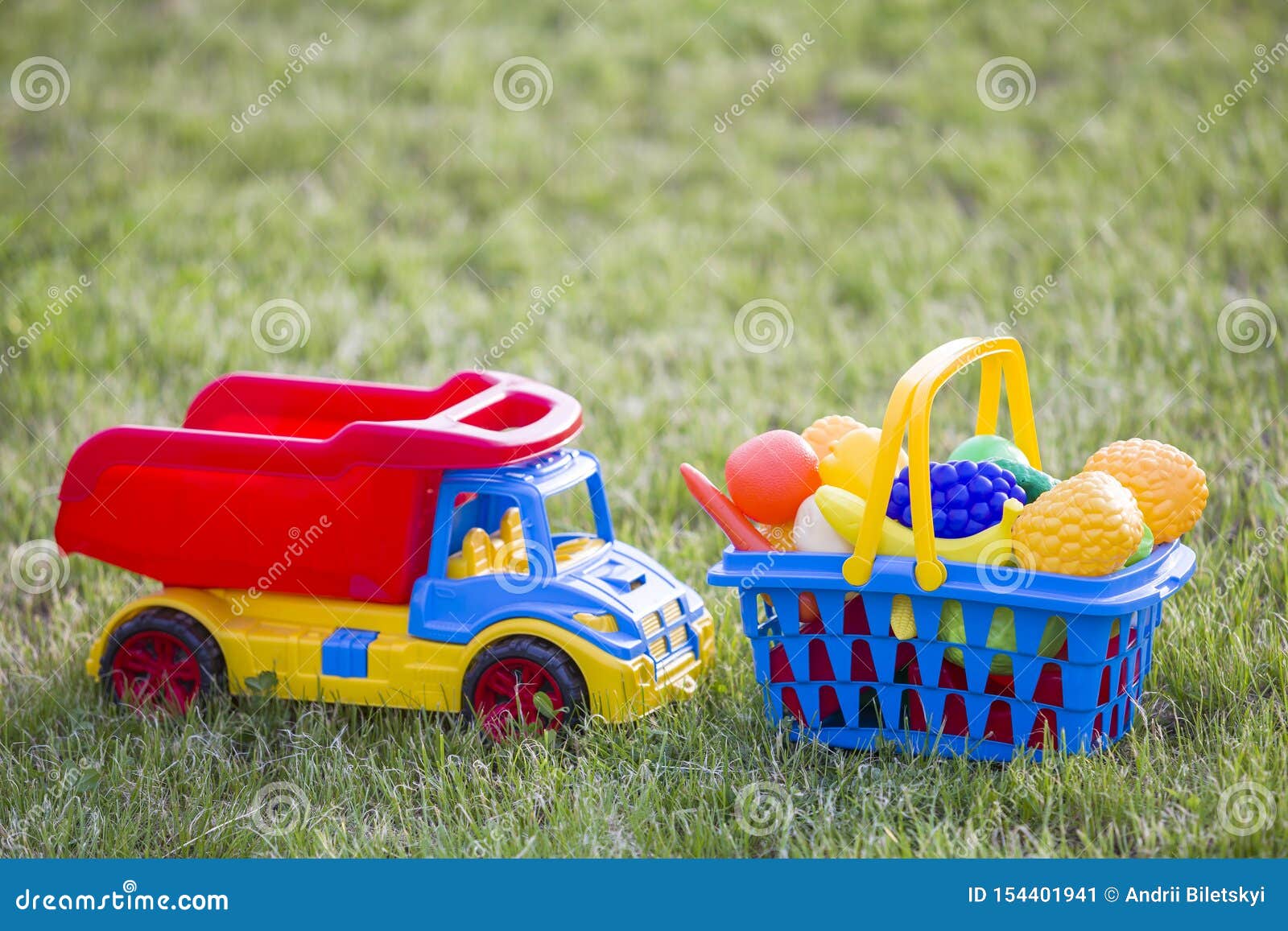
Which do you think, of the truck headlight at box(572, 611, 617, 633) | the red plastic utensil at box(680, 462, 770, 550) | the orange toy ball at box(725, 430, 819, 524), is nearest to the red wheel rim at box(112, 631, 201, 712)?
the truck headlight at box(572, 611, 617, 633)

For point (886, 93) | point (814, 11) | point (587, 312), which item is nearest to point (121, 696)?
point (587, 312)

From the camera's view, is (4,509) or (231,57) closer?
(4,509)

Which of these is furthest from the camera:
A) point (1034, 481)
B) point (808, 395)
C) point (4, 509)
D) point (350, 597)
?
point (808, 395)

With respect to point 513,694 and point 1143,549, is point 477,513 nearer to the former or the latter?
point 513,694

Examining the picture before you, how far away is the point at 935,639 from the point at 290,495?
4.99 ft

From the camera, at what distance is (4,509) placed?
4617 millimetres

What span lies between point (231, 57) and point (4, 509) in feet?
16.0

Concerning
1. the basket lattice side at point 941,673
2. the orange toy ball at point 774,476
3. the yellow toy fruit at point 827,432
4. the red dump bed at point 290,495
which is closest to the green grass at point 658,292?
the basket lattice side at point 941,673

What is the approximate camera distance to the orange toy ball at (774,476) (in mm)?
3014

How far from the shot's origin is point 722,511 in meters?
3.07

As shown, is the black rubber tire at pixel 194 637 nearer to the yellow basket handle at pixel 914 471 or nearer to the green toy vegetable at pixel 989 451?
the yellow basket handle at pixel 914 471

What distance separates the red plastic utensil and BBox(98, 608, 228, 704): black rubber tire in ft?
4.14

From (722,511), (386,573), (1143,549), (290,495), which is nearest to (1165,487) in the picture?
(1143,549)

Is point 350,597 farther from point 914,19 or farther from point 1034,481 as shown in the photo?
point 914,19
